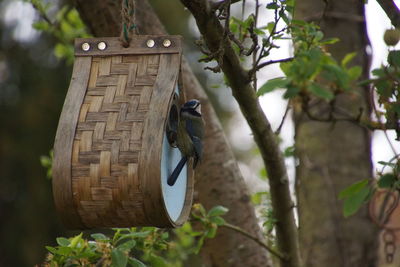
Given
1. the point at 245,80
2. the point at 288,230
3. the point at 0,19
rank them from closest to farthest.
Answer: the point at 245,80, the point at 288,230, the point at 0,19

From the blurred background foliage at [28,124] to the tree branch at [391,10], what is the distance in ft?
→ 14.3

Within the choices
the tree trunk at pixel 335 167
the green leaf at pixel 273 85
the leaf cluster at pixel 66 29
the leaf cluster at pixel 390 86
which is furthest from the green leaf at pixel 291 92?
the leaf cluster at pixel 66 29

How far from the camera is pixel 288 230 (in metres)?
2.58

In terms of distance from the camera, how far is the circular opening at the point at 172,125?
1862 millimetres

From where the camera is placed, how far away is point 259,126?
A: 2.26 metres

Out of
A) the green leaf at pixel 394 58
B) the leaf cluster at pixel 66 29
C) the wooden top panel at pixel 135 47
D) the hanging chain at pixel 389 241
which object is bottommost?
the hanging chain at pixel 389 241

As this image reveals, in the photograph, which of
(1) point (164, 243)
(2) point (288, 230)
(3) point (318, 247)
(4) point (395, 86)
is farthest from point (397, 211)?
(4) point (395, 86)

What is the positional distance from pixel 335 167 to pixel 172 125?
1424mm

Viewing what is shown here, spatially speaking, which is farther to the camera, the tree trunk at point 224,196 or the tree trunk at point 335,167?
the tree trunk at point 335,167

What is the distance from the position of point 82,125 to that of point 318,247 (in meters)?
1.65

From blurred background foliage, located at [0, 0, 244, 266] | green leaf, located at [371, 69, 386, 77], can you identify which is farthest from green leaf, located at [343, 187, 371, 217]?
blurred background foliage, located at [0, 0, 244, 266]

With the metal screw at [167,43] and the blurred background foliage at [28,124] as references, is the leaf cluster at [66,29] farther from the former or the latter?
the blurred background foliage at [28,124]

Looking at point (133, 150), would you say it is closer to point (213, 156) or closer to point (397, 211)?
point (213, 156)

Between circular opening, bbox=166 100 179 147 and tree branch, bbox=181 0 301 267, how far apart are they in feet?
0.61
